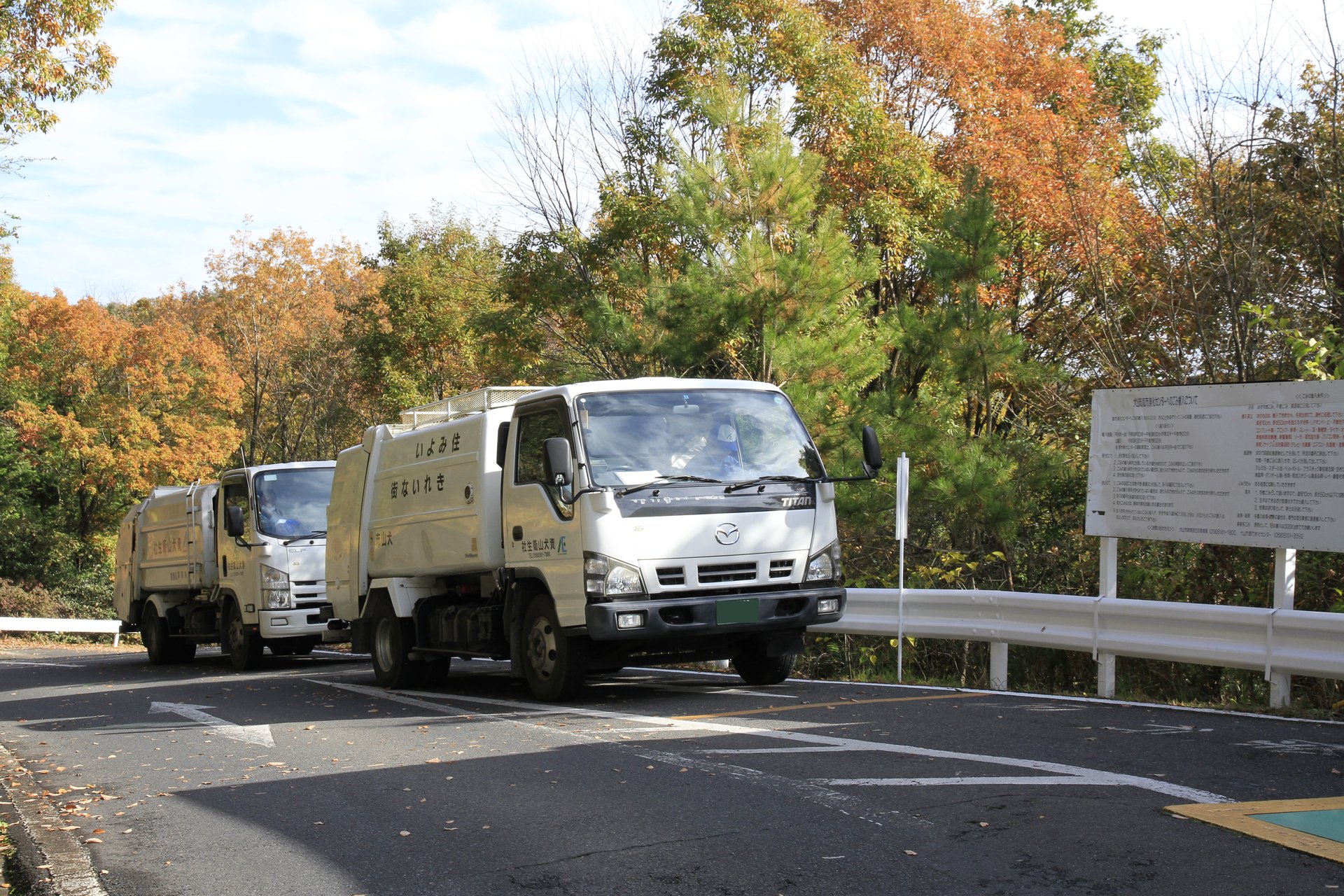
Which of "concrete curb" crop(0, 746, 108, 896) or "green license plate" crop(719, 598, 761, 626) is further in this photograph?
"green license plate" crop(719, 598, 761, 626)

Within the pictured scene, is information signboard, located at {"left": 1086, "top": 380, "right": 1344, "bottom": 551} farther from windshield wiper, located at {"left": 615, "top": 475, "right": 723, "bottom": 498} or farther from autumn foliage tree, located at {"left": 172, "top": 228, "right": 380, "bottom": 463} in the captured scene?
autumn foliage tree, located at {"left": 172, "top": 228, "right": 380, "bottom": 463}

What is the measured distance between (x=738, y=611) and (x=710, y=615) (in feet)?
0.78

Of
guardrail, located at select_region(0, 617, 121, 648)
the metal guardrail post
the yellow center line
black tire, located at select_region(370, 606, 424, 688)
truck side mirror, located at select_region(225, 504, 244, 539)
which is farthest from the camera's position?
guardrail, located at select_region(0, 617, 121, 648)

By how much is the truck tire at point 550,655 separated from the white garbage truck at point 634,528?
0.02 metres

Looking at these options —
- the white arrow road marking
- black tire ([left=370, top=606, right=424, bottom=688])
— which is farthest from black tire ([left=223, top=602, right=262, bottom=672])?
the white arrow road marking

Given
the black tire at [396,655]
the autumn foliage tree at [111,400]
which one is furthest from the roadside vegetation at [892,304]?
the black tire at [396,655]

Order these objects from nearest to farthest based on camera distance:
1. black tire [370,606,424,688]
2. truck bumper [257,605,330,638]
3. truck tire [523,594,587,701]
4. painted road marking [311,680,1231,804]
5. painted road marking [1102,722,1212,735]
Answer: painted road marking [311,680,1231,804], painted road marking [1102,722,1212,735], truck tire [523,594,587,701], black tire [370,606,424,688], truck bumper [257,605,330,638]

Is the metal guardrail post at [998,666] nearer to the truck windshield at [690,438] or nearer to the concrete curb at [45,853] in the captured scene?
the truck windshield at [690,438]

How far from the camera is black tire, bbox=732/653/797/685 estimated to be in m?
11.7

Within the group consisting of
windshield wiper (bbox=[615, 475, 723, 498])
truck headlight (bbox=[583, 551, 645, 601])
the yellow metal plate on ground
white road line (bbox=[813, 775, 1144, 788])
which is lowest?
white road line (bbox=[813, 775, 1144, 788])

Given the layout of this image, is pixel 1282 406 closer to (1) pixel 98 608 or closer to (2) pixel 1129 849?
(2) pixel 1129 849

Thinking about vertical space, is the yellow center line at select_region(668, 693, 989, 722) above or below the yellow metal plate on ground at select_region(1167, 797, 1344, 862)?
below

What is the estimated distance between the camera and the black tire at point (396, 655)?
13.2 metres

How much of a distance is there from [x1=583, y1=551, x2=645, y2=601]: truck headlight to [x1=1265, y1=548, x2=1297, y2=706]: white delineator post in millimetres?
4495
